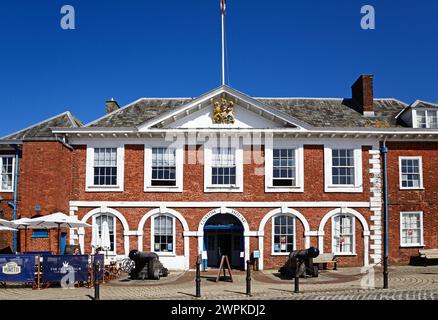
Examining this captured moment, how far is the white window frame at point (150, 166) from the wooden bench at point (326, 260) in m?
7.06

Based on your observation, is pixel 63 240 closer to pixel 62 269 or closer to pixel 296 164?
pixel 62 269

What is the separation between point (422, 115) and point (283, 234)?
9246 mm

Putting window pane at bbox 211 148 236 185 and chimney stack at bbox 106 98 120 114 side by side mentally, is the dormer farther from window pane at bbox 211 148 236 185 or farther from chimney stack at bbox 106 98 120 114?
chimney stack at bbox 106 98 120 114

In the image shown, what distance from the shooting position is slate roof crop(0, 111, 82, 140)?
24.3 m

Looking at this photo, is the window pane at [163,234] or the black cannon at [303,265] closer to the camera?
the black cannon at [303,265]

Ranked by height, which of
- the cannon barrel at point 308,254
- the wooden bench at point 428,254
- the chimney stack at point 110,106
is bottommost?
the wooden bench at point 428,254

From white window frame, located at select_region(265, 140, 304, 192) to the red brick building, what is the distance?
5cm

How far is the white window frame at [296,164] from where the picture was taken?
22.8 meters

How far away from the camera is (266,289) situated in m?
15.6

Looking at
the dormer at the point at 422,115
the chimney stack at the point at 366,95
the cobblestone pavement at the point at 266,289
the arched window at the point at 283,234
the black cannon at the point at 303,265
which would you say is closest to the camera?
the cobblestone pavement at the point at 266,289

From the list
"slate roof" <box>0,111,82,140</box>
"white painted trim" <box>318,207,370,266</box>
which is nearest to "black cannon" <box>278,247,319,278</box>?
"white painted trim" <box>318,207,370,266</box>

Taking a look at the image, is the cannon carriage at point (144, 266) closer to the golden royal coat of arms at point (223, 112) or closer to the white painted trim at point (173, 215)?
the white painted trim at point (173, 215)

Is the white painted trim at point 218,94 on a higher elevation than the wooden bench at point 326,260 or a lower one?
higher

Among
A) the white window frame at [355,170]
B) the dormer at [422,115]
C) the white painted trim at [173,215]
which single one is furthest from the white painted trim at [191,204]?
the dormer at [422,115]
